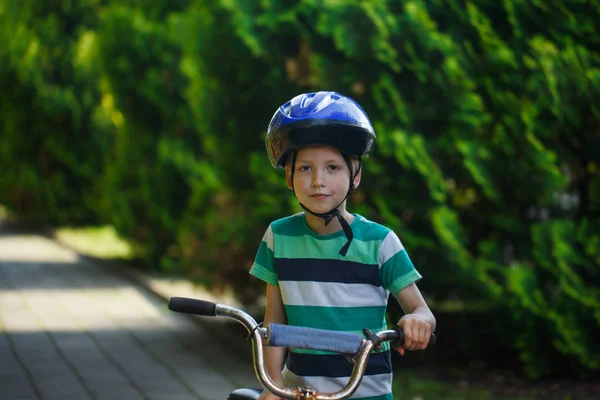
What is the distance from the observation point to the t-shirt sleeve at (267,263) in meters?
3.24

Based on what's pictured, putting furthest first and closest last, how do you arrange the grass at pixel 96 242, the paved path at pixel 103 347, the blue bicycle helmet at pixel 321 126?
the grass at pixel 96 242
the paved path at pixel 103 347
the blue bicycle helmet at pixel 321 126

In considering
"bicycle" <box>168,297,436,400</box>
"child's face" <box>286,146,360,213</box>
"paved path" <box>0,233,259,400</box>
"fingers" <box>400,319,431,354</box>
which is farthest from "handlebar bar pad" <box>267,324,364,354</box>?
"paved path" <box>0,233,259,400</box>

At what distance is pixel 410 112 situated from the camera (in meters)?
6.71

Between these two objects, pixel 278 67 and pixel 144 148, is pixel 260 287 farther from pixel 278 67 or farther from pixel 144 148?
pixel 144 148

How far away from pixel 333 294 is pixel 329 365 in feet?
0.70

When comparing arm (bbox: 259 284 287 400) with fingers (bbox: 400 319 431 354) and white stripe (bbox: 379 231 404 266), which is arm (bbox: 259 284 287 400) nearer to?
white stripe (bbox: 379 231 404 266)

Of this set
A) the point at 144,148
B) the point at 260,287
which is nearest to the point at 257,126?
the point at 260,287

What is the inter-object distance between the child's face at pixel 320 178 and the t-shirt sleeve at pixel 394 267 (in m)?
0.20

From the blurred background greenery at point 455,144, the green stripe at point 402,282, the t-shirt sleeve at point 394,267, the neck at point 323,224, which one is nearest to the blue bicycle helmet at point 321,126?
the neck at point 323,224

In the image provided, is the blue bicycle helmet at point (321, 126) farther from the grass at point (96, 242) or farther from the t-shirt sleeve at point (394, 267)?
the grass at point (96, 242)

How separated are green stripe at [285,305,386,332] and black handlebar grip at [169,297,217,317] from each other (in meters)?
0.36

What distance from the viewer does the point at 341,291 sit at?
3.11 metres

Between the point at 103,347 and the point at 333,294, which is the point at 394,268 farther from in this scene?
the point at 103,347

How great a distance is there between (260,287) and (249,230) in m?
0.75
